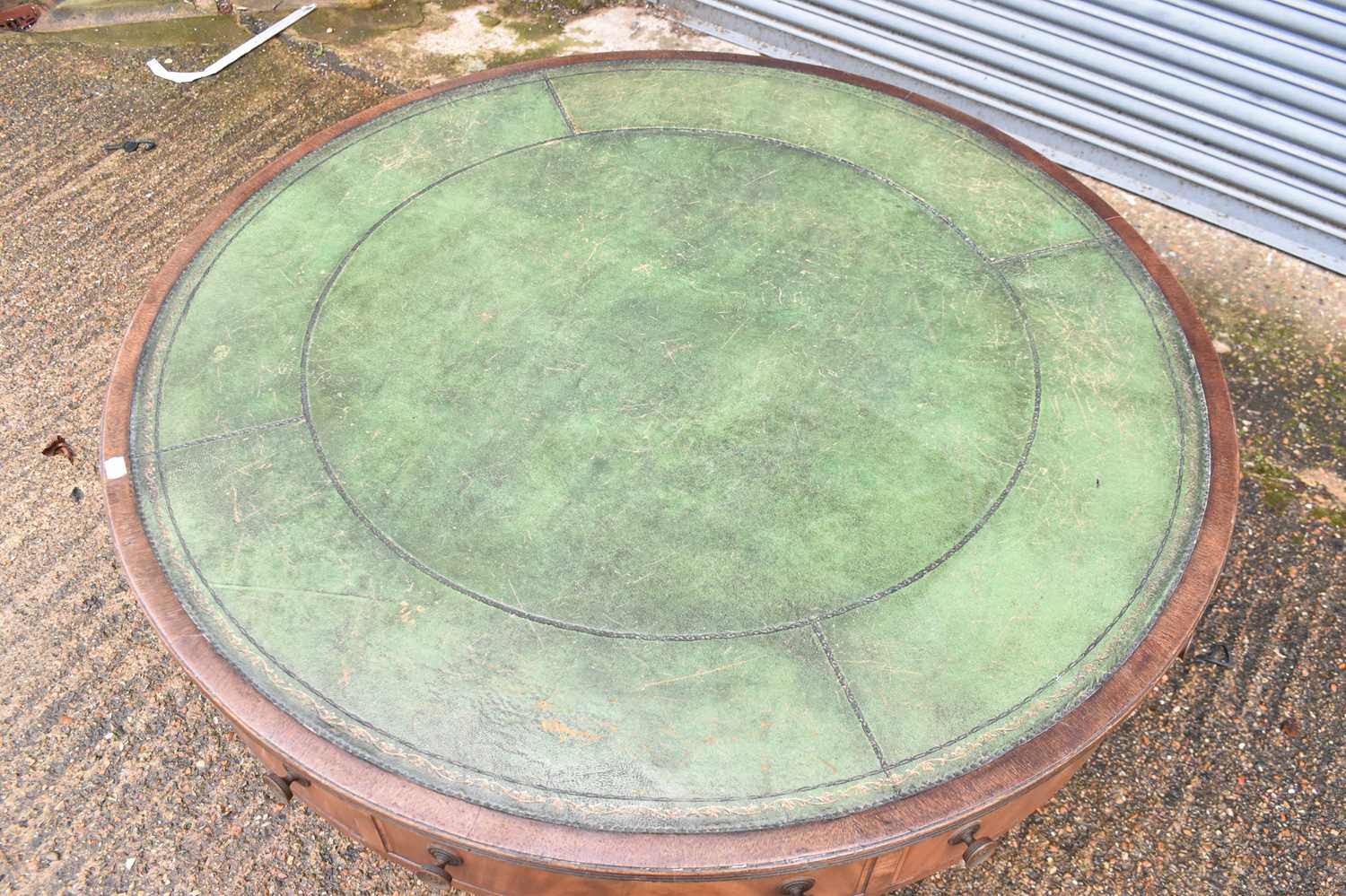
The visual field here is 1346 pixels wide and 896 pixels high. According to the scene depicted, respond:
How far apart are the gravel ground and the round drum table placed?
55 cm

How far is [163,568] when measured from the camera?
2.71 m

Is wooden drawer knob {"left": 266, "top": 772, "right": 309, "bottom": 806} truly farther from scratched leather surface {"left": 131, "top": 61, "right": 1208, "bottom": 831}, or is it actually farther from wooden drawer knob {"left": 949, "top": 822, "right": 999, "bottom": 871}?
wooden drawer knob {"left": 949, "top": 822, "right": 999, "bottom": 871}

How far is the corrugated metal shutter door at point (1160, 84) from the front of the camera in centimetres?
431

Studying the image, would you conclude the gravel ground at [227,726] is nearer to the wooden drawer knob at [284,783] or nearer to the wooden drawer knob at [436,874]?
the wooden drawer knob at [284,783]

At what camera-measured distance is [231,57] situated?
5.73 m

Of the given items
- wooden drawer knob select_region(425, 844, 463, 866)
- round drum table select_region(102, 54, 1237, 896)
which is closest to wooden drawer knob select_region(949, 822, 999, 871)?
round drum table select_region(102, 54, 1237, 896)

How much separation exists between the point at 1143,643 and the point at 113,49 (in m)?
5.95

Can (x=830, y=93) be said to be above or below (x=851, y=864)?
above

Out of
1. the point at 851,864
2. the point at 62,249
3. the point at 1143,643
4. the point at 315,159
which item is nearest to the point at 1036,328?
the point at 1143,643

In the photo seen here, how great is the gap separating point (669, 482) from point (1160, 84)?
3162 mm

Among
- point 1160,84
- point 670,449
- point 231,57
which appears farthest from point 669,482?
point 231,57

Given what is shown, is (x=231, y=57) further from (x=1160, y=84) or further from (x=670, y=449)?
(x=1160, y=84)

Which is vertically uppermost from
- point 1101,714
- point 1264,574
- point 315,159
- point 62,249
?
point 315,159

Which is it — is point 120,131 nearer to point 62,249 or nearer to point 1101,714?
point 62,249
